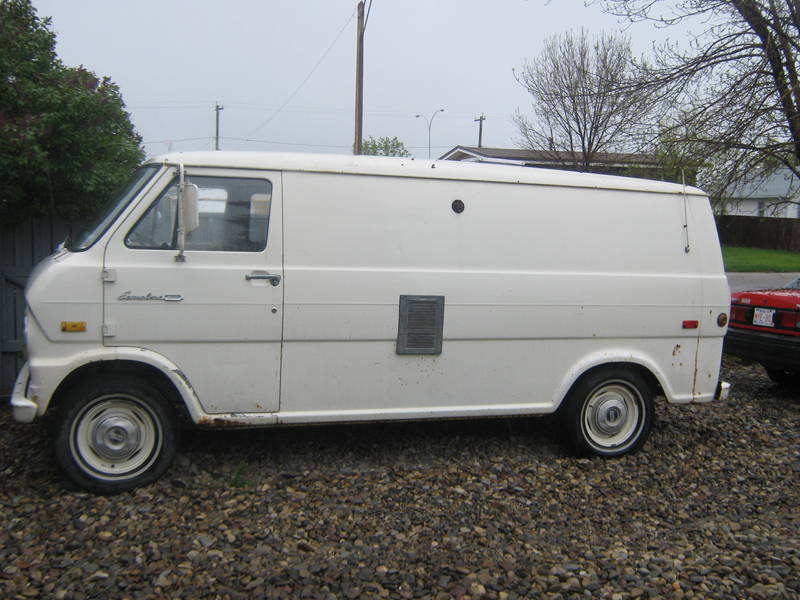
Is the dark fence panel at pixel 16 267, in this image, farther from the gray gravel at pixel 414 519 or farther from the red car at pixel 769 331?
the red car at pixel 769 331

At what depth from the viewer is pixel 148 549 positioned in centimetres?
370

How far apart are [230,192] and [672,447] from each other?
401 centimetres

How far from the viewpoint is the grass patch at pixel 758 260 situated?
88.9 ft

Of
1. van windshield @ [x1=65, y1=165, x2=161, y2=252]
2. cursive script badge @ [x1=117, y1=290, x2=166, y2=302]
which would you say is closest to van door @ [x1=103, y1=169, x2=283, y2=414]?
cursive script badge @ [x1=117, y1=290, x2=166, y2=302]

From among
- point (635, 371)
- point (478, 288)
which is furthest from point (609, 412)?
point (478, 288)

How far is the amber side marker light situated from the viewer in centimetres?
422

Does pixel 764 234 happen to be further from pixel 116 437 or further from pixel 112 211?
pixel 116 437

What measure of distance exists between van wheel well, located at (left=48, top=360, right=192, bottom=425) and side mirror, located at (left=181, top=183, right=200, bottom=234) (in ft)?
3.15

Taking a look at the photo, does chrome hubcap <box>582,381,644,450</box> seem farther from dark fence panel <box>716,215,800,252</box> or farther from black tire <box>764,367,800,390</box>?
A: dark fence panel <box>716,215,800,252</box>

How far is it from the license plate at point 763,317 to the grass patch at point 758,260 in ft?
68.1

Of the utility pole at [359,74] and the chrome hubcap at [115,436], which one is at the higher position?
the utility pole at [359,74]

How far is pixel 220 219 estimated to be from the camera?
4.55 meters

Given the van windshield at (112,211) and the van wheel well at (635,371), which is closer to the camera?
the van windshield at (112,211)

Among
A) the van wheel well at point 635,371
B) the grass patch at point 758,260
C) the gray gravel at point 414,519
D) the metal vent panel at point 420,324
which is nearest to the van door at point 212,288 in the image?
the gray gravel at point 414,519
